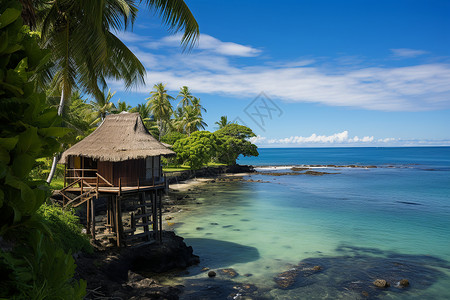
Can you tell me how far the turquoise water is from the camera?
13.2 meters

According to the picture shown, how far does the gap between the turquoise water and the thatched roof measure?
19.5 ft

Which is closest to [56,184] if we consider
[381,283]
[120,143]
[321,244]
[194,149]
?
[120,143]

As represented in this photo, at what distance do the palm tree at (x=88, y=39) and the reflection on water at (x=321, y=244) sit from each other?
373 inches

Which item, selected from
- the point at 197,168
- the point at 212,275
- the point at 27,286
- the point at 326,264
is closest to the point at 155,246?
the point at 212,275

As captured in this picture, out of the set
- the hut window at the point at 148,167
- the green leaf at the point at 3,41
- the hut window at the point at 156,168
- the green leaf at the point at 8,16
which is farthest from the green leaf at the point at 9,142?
the hut window at the point at 156,168

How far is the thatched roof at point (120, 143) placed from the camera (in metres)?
14.4

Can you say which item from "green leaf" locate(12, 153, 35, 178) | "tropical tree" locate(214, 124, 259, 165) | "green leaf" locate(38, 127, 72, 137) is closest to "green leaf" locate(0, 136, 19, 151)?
"green leaf" locate(12, 153, 35, 178)

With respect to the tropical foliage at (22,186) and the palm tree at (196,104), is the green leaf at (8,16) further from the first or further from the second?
the palm tree at (196,104)

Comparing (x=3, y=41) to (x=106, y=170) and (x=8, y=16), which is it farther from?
(x=106, y=170)

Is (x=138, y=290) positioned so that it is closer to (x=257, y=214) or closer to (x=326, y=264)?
(x=326, y=264)

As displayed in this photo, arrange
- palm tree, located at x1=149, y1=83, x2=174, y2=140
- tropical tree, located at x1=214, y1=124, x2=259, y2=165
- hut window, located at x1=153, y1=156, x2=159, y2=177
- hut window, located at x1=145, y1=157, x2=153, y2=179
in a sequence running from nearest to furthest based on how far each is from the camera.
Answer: hut window, located at x1=145, y1=157, x2=153, y2=179 → hut window, located at x1=153, y1=156, x2=159, y2=177 → palm tree, located at x1=149, y1=83, x2=174, y2=140 → tropical tree, located at x1=214, y1=124, x2=259, y2=165

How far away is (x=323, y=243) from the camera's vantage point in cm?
1998

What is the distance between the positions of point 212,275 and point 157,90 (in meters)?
38.3

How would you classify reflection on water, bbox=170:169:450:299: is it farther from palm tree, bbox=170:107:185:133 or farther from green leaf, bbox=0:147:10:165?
palm tree, bbox=170:107:185:133
